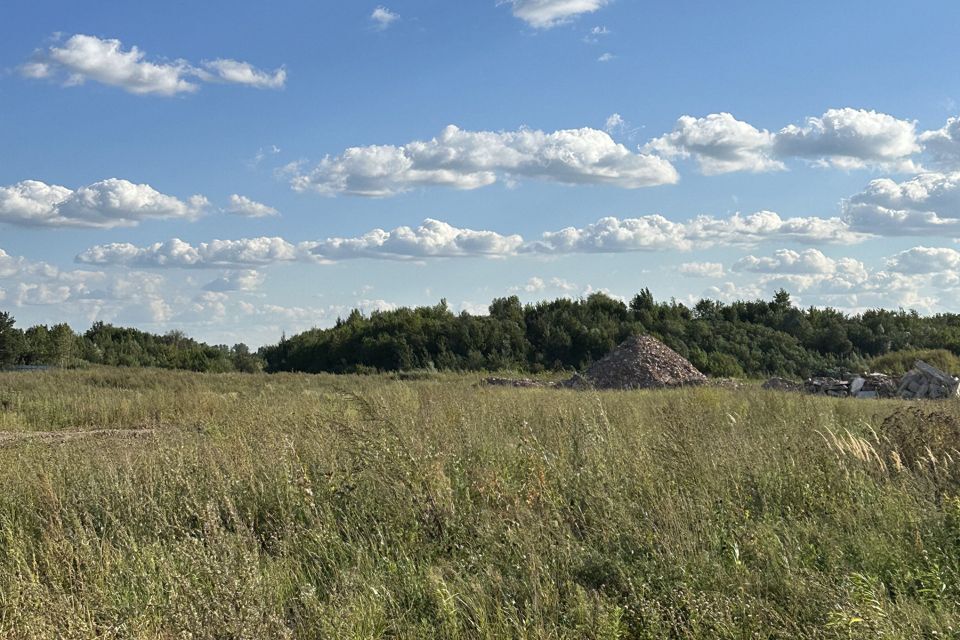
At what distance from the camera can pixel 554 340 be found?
127 feet

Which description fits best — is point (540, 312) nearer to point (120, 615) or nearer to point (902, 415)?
point (902, 415)

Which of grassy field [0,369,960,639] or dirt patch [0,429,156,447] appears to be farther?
dirt patch [0,429,156,447]

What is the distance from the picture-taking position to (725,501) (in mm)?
6629

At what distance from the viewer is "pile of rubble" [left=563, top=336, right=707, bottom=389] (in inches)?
959

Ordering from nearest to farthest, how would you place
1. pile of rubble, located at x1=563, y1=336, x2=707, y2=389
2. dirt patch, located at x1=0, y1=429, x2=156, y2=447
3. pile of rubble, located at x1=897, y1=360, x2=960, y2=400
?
dirt patch, located at x1=0, y1=429, x2=156, y2=447 < pile of rubble, located at x1=897, y1=360, x2=960, y2=400 < pile of rubble, located at x1=563, y1=336, x2=707, y2=389

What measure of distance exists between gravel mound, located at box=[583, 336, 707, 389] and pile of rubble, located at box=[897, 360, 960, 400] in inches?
205

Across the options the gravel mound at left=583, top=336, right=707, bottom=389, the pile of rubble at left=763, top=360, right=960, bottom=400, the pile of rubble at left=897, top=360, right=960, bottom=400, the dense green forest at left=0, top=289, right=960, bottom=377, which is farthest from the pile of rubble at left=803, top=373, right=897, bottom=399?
the dense green forest at left=0, top=289, right=960, bottom=377

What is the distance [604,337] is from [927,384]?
58.3 feet

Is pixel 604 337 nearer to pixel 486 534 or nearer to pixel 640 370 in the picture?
pixel 640 370

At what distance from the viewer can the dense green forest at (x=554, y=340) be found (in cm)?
3681

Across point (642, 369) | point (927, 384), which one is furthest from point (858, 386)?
point (642, 369)

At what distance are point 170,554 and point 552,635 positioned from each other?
268 cm

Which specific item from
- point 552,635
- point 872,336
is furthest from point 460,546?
point 872,336

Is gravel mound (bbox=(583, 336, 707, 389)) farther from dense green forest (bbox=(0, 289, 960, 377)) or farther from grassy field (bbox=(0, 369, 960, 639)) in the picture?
grassy field (bbox=(0, 369, 960, 639))
